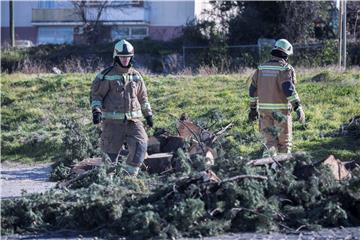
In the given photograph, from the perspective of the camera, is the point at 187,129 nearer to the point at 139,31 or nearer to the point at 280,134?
the point at 280,134

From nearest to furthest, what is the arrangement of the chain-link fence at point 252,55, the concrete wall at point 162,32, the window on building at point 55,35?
1. the chain-link fence at point 252,55
2. the concrete wall at point 162,32
3. the window on building at point 55,35

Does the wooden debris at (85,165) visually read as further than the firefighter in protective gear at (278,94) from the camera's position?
Yes

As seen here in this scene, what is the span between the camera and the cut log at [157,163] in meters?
10.3

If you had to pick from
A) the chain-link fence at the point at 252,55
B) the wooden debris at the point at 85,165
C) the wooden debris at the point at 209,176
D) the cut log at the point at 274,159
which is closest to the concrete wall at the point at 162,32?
the chain-link fence at the point at 252,55

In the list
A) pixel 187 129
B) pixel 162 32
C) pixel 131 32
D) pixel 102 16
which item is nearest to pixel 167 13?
pixel 162 32

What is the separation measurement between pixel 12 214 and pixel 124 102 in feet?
7.60

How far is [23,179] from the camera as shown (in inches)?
463

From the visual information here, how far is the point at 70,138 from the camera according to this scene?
40.5ft

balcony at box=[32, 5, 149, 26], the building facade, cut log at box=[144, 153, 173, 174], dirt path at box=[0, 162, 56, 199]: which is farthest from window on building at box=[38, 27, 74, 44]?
cut log at box=[144, 153, 173, 174]

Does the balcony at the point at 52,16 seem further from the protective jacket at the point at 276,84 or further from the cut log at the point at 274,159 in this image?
the cut log at the point at 274,159

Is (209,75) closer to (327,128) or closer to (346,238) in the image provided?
(327,128)

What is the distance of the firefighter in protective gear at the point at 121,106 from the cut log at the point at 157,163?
1.07 m

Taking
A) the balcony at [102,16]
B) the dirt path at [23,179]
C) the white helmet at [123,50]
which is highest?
the balcony at [102,16]

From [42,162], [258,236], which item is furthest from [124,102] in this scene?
[42,162]
